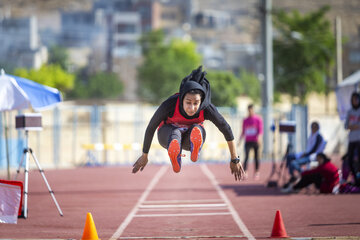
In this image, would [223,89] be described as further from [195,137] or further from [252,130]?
[195,137]

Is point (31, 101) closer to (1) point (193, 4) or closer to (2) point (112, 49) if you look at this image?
(2) point (112, 49)

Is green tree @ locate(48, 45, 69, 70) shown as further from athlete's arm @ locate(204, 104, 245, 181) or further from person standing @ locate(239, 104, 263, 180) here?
athlete's arm @ locate(204, 104, 245, 181)

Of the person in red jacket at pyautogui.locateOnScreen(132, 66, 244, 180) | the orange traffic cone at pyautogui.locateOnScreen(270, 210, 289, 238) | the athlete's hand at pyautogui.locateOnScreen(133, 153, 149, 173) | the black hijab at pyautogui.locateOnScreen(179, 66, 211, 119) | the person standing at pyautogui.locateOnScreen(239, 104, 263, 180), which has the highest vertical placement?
the black hijab at pyautogui.locateOnScreen(179, 66, 211, 119)

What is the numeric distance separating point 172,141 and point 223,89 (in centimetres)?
8662

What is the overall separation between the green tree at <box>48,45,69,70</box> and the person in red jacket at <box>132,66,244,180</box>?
131 meters

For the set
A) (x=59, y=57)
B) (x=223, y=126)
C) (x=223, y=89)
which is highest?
(x=59, y=57)

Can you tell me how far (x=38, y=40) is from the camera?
164 metres

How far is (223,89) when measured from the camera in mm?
95188

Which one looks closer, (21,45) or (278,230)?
(278,230)

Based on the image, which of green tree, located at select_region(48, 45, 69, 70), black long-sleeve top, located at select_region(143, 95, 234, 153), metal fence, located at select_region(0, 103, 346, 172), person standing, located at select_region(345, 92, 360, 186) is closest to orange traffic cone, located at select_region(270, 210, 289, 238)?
black long-sleeve top, located at select_region(143, 95, 234, 153)

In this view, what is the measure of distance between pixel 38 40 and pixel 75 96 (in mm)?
48807

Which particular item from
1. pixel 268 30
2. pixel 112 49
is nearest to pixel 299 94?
pixel 268 30

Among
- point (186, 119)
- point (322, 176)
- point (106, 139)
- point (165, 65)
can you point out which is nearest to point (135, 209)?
point (322, 176)

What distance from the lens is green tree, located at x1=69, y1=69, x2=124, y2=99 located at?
122m
